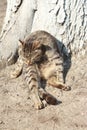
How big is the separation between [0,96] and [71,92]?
0.98 meters

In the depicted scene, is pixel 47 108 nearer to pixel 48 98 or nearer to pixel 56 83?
pixel 48 98

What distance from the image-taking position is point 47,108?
17.2 ft

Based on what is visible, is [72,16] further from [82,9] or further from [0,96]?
[0,96]

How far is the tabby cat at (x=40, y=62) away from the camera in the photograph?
5796 mm

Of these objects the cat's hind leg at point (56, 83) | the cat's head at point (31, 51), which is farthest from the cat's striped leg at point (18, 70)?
the cat's hind leg at point (56, 83)

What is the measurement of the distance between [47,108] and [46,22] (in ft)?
5.12

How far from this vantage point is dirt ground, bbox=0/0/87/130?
16.2 ft

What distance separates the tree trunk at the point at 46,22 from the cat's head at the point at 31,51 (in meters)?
0.52

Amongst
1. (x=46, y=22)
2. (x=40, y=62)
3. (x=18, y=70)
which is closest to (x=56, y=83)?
(x=40, y=62)

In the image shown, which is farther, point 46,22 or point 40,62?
point 46,22

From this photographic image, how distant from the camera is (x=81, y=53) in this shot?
6367 millimetres

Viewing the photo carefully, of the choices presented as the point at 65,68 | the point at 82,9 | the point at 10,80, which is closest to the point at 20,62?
the point at 10,80

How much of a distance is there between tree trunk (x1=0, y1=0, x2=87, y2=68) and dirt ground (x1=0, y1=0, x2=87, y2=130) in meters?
0.53

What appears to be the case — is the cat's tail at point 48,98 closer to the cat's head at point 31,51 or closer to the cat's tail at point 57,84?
the cat's tail at point 57,84
